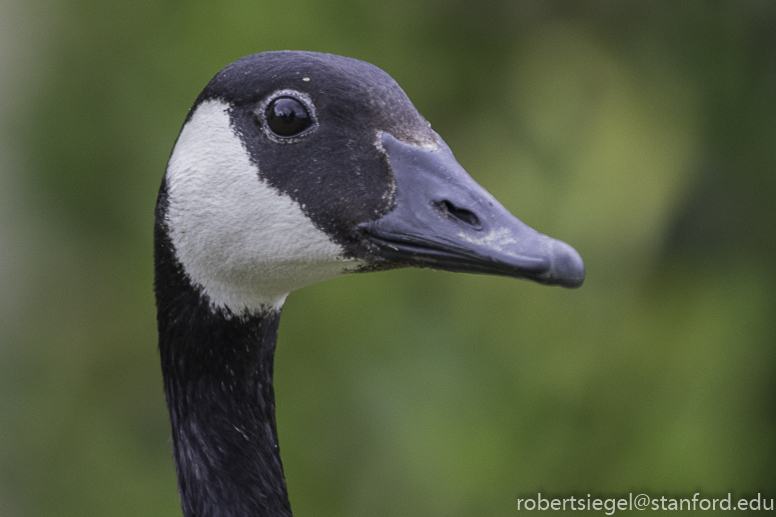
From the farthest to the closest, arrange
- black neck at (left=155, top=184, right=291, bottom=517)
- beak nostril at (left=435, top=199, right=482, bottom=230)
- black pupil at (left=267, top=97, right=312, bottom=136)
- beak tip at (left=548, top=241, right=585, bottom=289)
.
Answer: black neck at (left=155, top=184, right=291, bottom=517), black pupil at (left=267, top=97, right=312, bottom=136), beak nostril at (left=435, top=199, right=482, bottom=230), beak tip at (left=548, top=241, right=585, bottom=289)

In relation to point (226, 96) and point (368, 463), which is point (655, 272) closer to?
point (368, 463)

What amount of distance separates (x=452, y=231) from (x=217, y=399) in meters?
0.90

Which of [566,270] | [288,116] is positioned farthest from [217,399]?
[566,270]

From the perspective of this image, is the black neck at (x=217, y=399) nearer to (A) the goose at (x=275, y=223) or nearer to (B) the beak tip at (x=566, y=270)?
(A) the goose at (x=275, y=223)

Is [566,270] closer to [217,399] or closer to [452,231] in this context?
[452,231]

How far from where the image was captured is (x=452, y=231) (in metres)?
1.62

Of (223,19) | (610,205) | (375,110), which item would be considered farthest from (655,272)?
(375,110)

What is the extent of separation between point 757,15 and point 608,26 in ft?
3.14

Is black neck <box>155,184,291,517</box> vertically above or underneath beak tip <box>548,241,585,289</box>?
underneath

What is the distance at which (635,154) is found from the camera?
182 inches

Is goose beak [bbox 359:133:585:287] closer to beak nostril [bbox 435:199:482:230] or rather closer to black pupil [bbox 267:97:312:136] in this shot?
beak nostril [bbox 435:199:482:230]

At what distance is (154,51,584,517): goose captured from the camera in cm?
165

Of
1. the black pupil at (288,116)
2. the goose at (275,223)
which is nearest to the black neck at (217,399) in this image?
the goose at (275,223)

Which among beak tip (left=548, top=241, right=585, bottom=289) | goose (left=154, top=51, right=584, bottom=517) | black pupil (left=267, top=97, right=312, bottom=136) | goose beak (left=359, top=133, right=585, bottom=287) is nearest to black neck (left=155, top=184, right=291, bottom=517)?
goose (left=154, top=51, right=584, bottom=517)
